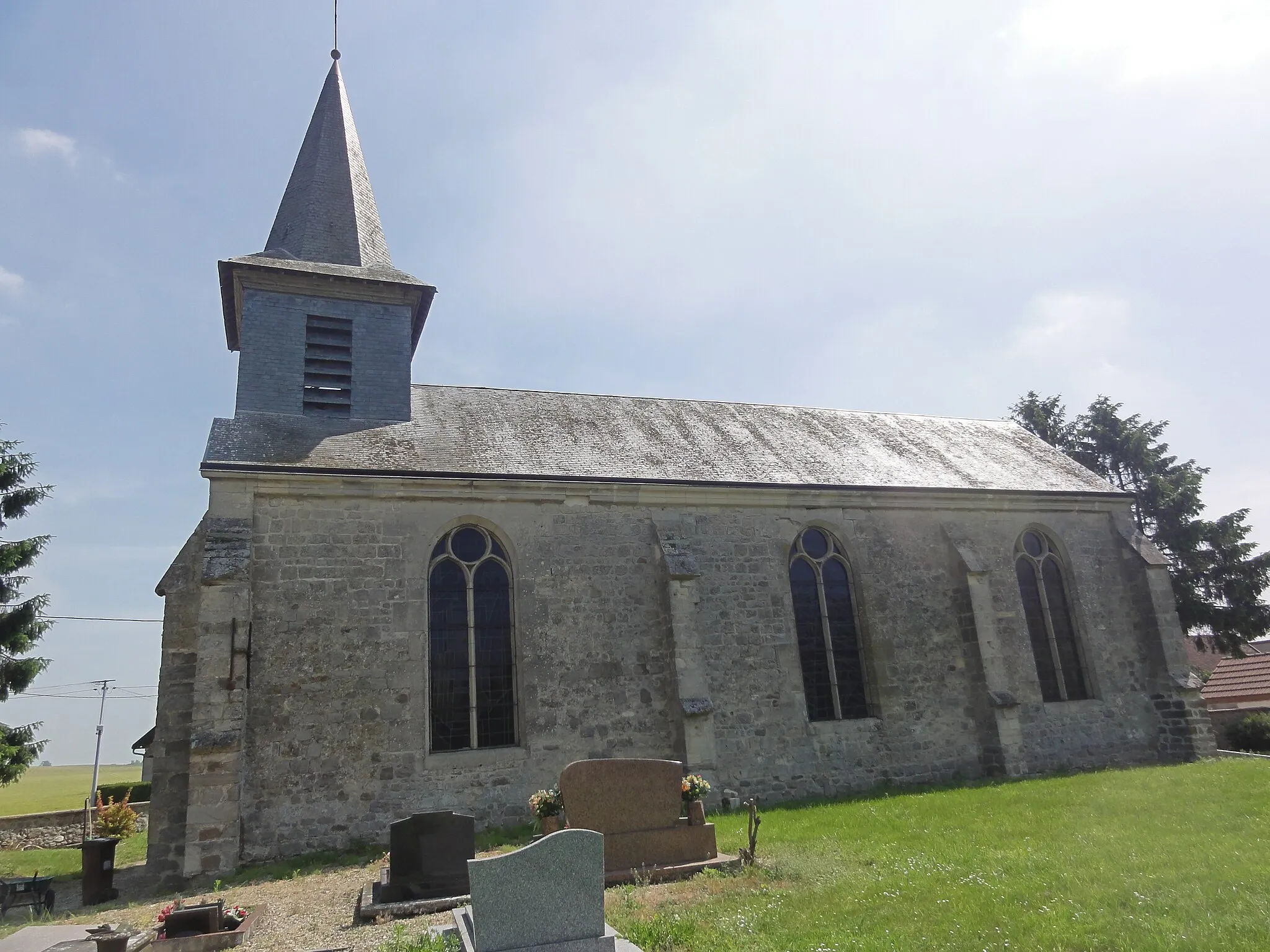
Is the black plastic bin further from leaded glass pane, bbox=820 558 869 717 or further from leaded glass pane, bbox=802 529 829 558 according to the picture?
leaded glass pane, bbox=802 529 829 558

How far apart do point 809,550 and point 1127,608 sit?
336 inches

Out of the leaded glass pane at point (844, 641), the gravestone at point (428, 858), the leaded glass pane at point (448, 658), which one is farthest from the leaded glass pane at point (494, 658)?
the leaded glass pane at point (844, 641)

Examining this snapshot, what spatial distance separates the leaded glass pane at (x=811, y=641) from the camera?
50.3 ft

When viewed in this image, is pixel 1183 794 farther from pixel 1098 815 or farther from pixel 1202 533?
pixel 1202 533

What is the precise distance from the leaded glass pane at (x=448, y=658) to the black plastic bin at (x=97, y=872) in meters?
4.56

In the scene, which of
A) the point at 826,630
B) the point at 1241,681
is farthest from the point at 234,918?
the point at 1241,681

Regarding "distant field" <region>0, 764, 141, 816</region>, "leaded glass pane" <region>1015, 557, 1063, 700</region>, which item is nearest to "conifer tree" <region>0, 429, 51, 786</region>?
"distant field" <region>0, 764, 141, 816</region>

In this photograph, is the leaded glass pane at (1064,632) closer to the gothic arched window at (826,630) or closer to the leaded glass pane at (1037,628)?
the leaded glass pane at (1037,628)

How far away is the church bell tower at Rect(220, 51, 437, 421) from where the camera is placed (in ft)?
50.0

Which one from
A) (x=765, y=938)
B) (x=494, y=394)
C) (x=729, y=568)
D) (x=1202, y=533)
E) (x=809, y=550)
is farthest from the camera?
(x=1202, y=533)

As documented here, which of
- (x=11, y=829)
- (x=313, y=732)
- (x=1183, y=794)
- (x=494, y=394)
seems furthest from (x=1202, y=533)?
(x=11, y=829)

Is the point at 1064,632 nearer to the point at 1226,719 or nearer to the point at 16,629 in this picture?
the point at 1226,719

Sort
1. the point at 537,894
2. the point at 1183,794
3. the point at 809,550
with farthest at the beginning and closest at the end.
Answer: the point at 809,550 → the point at 1183,794 → the point at 537,894

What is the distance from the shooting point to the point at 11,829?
2083cm
